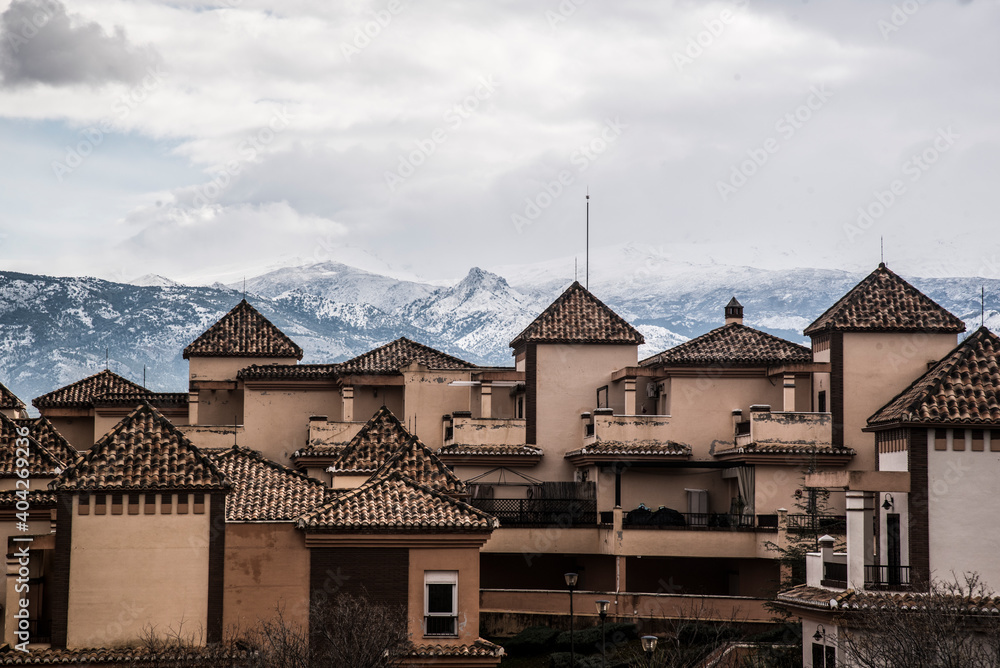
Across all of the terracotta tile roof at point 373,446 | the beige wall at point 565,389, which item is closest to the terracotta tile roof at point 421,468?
the terracotta tile roof at point 373,446

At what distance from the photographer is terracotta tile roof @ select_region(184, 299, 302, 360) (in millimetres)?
61531

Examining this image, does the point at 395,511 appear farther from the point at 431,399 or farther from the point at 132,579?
the point at 431,399

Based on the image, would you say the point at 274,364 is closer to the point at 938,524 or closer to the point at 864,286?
the point at 864,286

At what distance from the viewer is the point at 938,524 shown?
30.0 metres

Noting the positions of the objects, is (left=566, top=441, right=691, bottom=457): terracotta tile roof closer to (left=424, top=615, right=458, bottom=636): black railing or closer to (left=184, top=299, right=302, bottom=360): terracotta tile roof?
(left=184, top=299, right=302, bottom=360): terracotta tile roof

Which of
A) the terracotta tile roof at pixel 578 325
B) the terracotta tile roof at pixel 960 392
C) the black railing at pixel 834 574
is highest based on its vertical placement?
the terracotta tile roof at pixel 578 325

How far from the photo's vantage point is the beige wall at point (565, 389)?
52.9m

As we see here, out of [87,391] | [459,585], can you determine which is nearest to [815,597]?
[459,585]

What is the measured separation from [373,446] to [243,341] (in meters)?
21.4

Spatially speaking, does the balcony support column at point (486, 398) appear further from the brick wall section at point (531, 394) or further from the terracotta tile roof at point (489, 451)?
the terracotta tile roof at point (489, 451)

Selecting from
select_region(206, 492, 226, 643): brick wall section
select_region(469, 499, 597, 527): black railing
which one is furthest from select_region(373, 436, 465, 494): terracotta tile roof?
select_region(469, 499, 597, 527): black railing

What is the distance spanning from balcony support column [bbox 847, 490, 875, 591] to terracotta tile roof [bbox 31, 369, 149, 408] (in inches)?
1527

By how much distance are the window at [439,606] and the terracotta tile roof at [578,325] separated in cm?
2325

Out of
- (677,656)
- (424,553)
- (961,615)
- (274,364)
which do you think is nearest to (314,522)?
(424,553)
